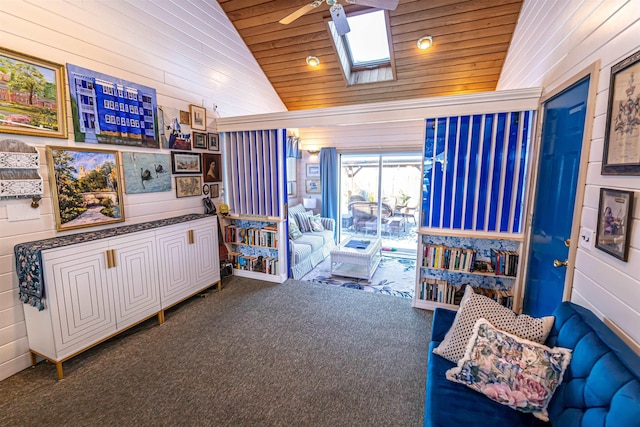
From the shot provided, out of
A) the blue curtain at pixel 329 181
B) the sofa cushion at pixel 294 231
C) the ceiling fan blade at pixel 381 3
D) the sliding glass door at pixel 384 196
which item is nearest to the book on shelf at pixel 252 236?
the sofa cushion at pixel 294 231

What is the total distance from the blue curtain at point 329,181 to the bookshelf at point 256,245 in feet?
7.94

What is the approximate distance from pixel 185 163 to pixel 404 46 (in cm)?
334

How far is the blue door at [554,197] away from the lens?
186 cm

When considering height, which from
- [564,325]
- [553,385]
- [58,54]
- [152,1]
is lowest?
[553,385]

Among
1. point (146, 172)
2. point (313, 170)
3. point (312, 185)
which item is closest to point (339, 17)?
point (146, 172)

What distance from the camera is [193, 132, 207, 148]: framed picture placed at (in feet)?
11.7

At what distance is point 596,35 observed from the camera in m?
1.63

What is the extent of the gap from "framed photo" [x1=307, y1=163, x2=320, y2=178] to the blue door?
436cm

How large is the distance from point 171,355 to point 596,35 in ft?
12.3

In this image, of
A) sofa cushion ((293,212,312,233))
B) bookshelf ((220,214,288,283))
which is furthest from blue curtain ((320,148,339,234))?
bookshelf ((220,214,288,283))

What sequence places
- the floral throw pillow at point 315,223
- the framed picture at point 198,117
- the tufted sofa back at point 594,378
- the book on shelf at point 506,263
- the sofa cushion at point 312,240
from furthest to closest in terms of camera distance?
the floral throw pillow at point 315,223 → the sofa cushion at point 312,240 → the framed picture at point 198,117 → the book on shelf at point 506,263 → the tufted sofa back at point 594,378

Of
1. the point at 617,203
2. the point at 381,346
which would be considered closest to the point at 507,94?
the point at 617,203

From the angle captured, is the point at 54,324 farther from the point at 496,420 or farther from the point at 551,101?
the point at 551,101

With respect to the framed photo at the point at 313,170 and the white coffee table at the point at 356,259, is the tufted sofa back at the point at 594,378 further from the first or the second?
the framed photo at the point at 313,170
